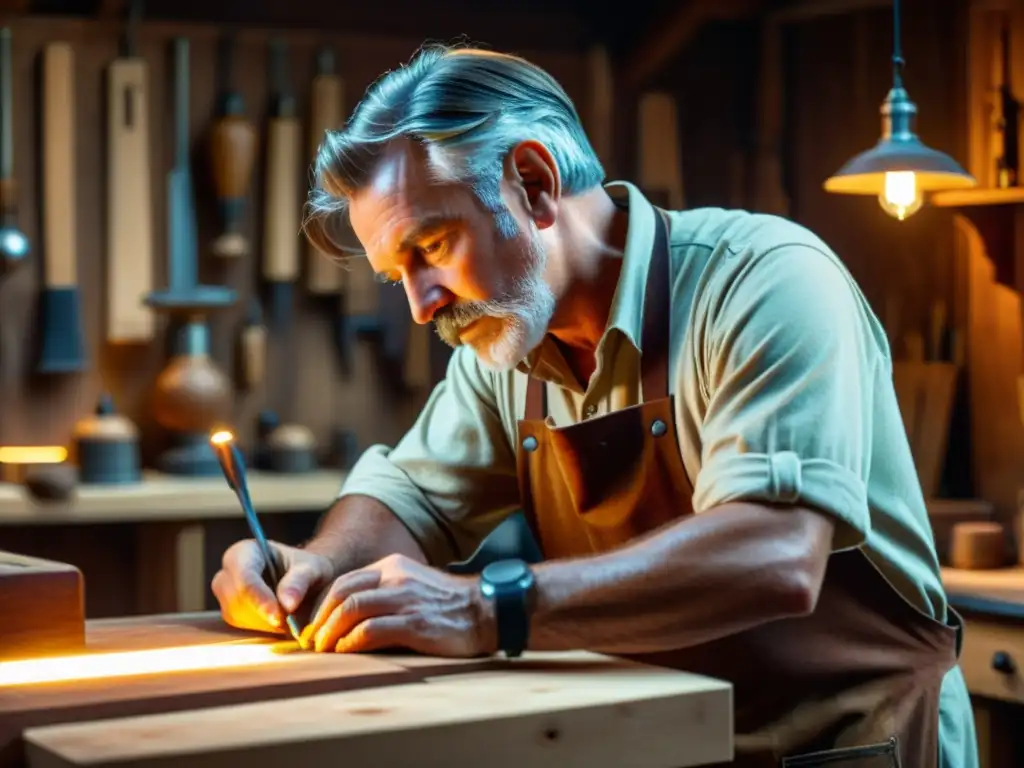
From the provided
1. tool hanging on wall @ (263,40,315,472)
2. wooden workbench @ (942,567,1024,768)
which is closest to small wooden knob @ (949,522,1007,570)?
wooden workbench @ (942,567,1024,768)

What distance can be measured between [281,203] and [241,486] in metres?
2.65

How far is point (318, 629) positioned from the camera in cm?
215

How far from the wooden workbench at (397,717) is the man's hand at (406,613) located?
30mm

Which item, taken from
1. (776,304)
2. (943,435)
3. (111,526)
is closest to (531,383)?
(776,304)

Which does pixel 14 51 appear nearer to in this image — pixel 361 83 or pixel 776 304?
pixel 361 83

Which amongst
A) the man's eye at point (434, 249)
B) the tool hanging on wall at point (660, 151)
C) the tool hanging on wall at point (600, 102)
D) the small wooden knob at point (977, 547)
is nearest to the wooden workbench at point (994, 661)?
the small wooden knob at point (977, 547)

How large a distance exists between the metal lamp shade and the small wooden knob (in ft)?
2.76

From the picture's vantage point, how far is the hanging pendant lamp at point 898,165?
140 inches

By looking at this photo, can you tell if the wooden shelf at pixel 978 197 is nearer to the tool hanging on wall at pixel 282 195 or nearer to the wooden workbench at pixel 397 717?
the tool hanging on wall at pixel 282 195

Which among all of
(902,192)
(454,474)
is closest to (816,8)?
(902,192)

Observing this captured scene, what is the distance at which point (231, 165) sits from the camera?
479cm

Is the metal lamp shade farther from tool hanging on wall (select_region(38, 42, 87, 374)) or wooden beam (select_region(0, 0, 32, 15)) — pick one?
wooden beam (select_region(0, 0, 32, 15))

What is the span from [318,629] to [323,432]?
2.95 m

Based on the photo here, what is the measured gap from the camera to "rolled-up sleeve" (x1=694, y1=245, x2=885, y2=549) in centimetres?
210
